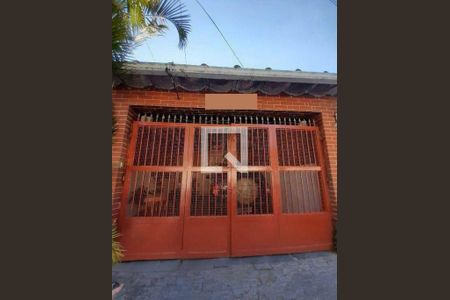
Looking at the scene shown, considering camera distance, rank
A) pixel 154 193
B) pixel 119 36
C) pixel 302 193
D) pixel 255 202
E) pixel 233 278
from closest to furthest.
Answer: pixel 119 36, pixel 233 278, pixel 154 193, pixel 255 202, pixel 302 193

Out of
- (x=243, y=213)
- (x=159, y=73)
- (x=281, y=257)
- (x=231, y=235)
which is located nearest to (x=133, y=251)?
(x=231, y=235)

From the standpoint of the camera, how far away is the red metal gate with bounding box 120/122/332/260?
3795 mm

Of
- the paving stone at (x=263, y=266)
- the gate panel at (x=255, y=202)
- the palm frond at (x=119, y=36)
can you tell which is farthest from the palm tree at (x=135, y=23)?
the paving stone at (x=263, y=266)

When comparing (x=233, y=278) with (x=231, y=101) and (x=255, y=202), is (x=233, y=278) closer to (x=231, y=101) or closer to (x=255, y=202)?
(x=255, y=202)

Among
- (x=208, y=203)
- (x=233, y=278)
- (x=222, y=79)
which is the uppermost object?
(x=222, y=79)

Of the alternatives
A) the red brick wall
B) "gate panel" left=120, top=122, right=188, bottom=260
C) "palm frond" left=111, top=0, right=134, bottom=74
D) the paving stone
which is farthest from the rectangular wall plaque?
the paving stone

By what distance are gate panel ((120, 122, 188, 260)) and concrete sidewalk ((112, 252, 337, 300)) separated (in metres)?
0.30

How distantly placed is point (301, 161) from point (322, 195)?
0.82 metres

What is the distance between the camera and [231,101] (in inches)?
163

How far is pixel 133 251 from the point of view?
3.69 m

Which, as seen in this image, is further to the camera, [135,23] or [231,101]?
[231,101]

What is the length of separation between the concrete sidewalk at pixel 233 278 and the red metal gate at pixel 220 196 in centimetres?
21

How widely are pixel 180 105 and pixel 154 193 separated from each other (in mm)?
1764

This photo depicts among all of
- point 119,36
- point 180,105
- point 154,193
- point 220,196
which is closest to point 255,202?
point 220,196
